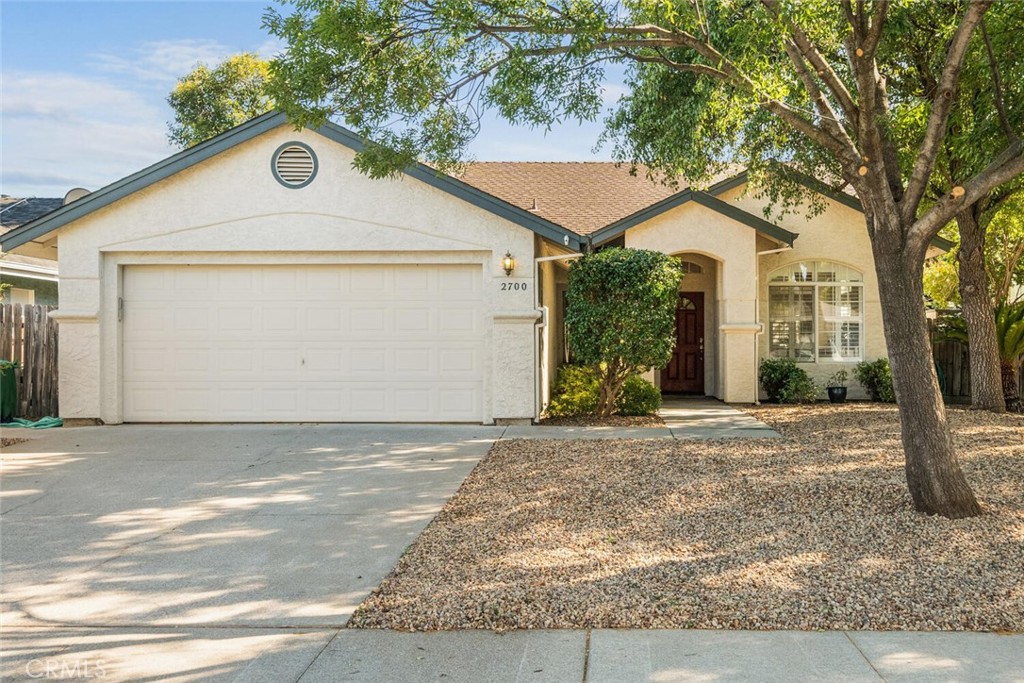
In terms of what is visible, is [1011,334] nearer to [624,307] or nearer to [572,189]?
[624,307]

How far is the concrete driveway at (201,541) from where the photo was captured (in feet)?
14.5

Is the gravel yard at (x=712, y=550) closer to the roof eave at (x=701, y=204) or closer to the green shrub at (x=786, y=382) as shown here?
the roof eave at (x=701, y=204)

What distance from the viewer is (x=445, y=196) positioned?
1216 cm

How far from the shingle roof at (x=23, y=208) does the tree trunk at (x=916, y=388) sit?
18.2 metres

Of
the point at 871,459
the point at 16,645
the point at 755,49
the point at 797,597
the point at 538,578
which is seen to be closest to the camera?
the point at 16,645

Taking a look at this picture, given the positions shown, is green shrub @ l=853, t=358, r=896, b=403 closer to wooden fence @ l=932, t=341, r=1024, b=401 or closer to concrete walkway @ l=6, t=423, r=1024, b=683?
wooden fence @ l=932, t=341, r=1024, b=401

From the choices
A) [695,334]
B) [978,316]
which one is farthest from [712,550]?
[695,334]

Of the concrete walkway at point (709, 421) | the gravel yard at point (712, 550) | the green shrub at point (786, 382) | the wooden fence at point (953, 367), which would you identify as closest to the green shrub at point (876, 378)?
the green shrub at point (786, 382)

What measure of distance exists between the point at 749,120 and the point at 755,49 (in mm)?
2514

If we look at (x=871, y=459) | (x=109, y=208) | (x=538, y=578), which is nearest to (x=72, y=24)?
(x=109, y=208)

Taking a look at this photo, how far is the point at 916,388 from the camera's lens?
21.7 feet

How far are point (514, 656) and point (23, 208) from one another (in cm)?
2149

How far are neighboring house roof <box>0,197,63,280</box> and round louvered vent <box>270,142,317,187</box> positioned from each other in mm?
6833

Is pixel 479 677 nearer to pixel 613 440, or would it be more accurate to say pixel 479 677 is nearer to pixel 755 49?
pixel 755 49
